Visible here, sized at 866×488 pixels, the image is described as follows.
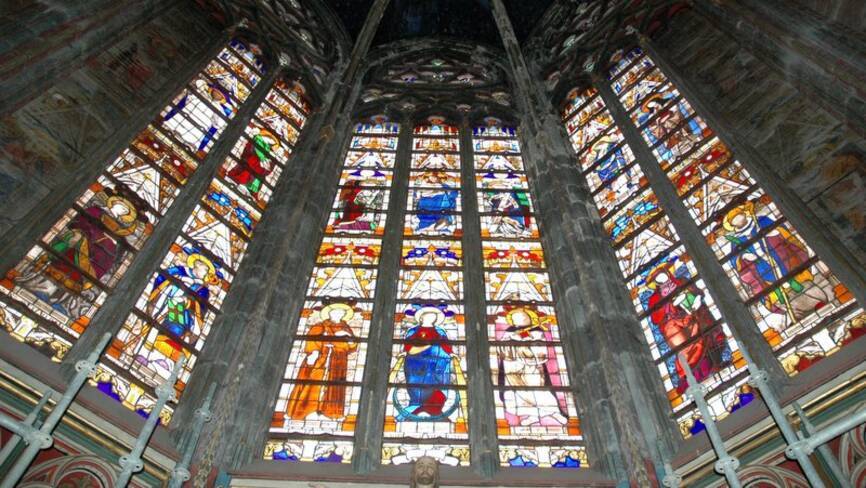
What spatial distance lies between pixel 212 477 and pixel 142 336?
1.68 m

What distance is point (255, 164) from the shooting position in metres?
10.5

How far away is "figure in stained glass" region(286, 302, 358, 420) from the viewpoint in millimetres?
7414

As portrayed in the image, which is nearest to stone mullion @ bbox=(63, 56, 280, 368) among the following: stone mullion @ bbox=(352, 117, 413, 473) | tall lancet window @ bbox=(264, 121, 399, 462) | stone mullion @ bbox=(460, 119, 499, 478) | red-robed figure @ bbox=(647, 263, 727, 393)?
tall lancet window @ bbox=(264, 121, 399, 462)

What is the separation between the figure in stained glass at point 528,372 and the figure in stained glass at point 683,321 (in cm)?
109

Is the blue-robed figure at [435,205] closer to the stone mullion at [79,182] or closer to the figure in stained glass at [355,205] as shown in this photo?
the figure in stained glass at [355,205]

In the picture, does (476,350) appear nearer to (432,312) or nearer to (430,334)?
(430,334)

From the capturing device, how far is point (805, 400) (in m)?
5.69

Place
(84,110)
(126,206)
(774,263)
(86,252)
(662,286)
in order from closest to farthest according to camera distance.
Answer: (86,252) < (774,263) < (126,206) < (662,286) < (84,110)

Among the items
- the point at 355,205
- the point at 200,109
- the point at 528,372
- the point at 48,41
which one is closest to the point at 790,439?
the point at 528,372

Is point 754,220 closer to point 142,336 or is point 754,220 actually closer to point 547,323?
point 547,323

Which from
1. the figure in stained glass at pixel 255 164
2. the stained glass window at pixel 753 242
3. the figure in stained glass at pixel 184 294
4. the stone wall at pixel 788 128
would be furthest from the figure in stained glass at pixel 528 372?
the figure in stained glass at pixel 255 164

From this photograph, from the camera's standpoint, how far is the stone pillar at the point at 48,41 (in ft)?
24.2

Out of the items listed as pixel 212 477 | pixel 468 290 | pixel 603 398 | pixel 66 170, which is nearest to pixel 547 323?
pixel 468 290

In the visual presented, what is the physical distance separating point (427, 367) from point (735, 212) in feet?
11.8
